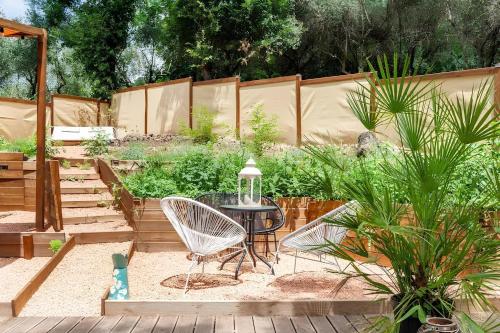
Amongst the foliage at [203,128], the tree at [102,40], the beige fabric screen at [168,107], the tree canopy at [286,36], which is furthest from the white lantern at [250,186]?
the tree at [102,40]

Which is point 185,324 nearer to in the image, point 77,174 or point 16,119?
point 77,174

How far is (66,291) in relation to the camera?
13.8 ft

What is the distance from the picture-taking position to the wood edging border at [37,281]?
3549 millimetres

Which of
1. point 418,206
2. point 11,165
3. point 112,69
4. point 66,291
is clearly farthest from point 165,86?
point 418,206

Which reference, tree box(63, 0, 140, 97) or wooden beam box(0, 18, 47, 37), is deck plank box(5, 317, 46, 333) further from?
tree box(63, 0, 140, 97)

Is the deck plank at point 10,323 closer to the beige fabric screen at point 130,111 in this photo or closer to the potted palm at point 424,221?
the potted palm at point 424,221

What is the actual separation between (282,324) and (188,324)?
1.95 feet

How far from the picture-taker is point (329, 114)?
10.7m

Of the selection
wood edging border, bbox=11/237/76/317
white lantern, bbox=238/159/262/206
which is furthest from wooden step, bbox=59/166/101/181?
white lantern, bbox=238/159/262/206

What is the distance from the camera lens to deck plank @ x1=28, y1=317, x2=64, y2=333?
3.04 meters

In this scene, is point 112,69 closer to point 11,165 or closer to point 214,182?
point 11,165

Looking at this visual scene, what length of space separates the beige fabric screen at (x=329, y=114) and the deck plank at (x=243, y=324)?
7198mm

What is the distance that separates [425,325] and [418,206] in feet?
1.93

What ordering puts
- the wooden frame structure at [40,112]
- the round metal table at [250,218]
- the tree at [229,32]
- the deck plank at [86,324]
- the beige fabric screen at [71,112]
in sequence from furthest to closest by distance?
the beige fabric screen at [71,112] < the tree at [229,32] < the wooden frame structure at [40,112] < the round metal table at [250,218] < the deck plank at [86,324]
